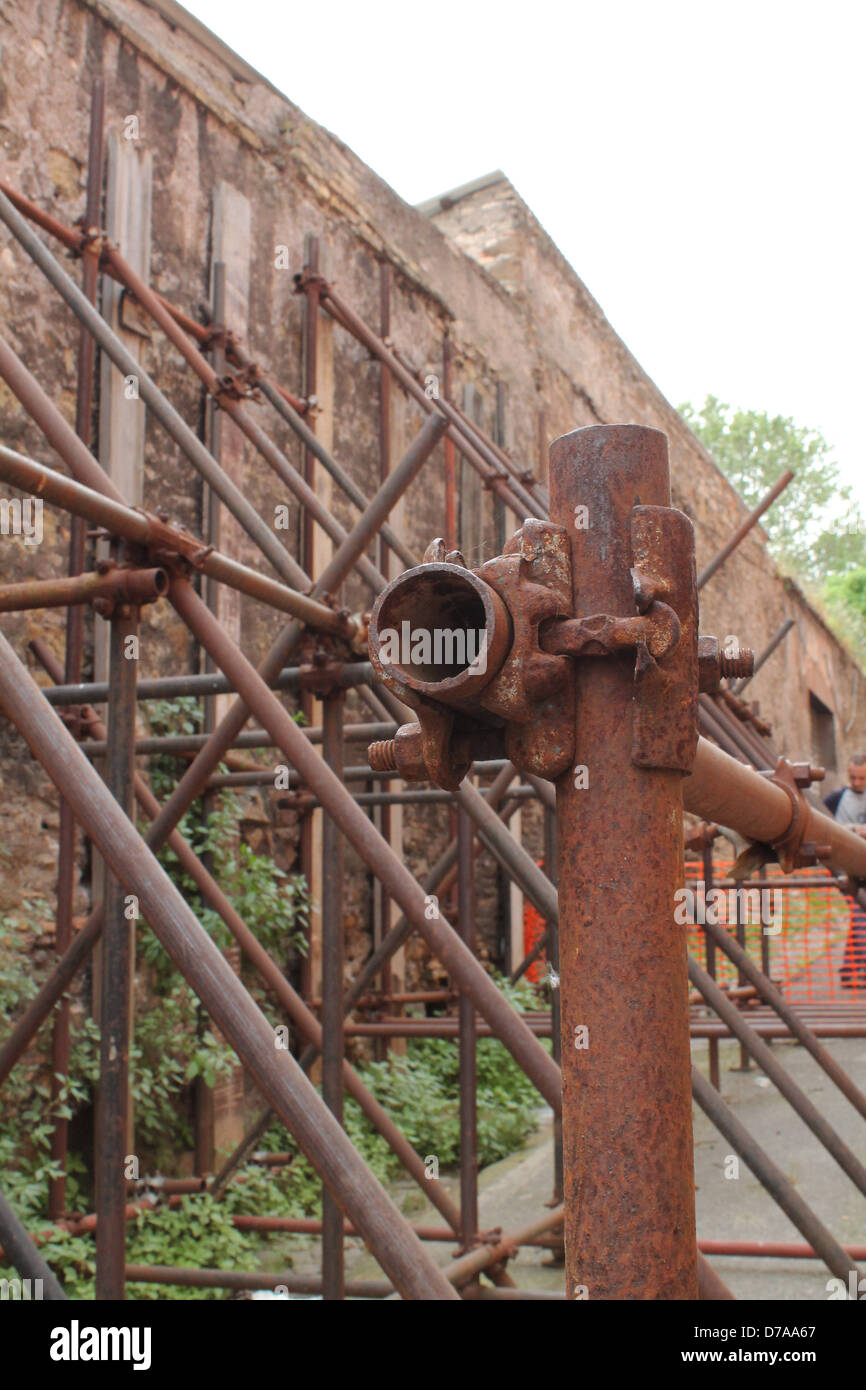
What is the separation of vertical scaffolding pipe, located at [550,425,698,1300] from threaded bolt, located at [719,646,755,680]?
8.0 inches

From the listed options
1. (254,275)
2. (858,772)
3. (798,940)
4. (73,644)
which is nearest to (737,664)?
(73,644)

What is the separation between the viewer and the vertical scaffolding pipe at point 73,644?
4.55m

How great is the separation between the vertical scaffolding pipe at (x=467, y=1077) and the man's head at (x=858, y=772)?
475cm

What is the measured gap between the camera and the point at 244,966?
5.93m

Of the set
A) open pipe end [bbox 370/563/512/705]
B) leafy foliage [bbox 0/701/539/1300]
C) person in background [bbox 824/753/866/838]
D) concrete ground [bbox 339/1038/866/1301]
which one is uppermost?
person in background [bbox 824/753/866/838]

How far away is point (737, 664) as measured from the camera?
1409 mm

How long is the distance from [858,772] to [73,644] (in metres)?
5.97

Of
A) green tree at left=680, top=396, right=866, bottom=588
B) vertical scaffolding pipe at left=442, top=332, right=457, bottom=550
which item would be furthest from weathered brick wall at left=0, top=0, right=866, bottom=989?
green tree at left=680, top=396, right=866, bottom=588

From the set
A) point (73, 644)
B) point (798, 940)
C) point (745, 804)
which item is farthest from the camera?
point (798, 940)

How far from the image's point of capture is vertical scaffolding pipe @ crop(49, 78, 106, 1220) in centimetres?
455

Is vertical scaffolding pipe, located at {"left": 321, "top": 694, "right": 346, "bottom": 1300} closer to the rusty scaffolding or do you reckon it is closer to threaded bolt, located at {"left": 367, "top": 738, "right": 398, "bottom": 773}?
the rusty scaffolding

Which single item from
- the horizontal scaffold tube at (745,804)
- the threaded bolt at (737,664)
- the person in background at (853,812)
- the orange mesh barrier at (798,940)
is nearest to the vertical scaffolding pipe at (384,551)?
the orange mesh barrier at (798,940)

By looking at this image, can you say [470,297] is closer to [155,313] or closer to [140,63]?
[140,63]

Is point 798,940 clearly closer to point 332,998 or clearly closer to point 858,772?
point 858,772
